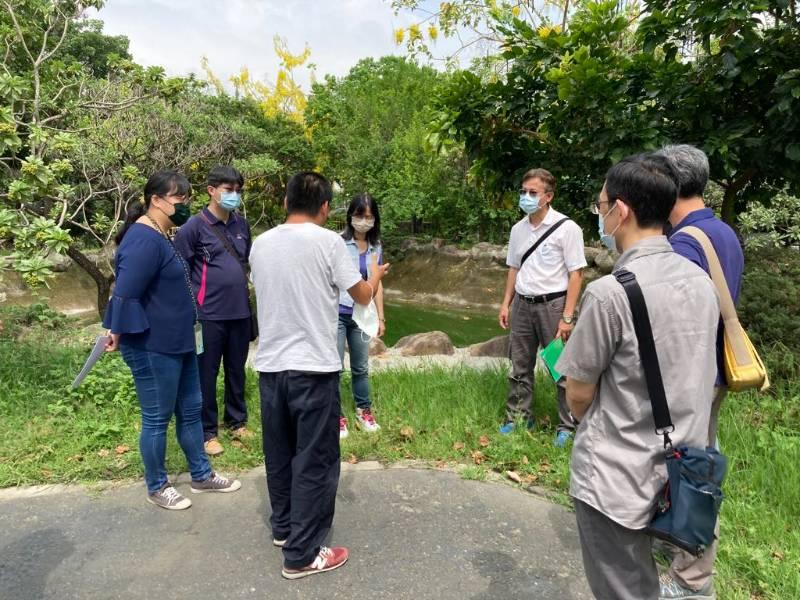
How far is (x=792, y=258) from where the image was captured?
7465 millimetres

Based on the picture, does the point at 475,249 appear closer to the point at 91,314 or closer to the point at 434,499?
the point at 91,314

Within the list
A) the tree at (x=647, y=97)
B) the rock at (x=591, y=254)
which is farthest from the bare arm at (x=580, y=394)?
the rock at (x=591, y=254)

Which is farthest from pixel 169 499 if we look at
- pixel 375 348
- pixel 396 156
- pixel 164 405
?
pixel 396 156

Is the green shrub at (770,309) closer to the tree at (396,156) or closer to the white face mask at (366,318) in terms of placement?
the white face mask at (366,318)

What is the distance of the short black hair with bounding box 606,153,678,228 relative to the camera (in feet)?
5.59

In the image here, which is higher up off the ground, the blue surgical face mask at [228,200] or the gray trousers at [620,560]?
the blue surgical face mask at [228,200]

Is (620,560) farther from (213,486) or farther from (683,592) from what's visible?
(213,486)

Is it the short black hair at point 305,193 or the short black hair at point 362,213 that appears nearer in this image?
the short black hair at point 305,193

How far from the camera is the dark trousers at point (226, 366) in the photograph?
→ 3.88 m

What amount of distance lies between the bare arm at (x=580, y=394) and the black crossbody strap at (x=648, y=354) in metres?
0.17

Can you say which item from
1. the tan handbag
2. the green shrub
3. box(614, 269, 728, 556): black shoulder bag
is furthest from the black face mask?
the green shrub

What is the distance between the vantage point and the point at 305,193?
2.59 meters

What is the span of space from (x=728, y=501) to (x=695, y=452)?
6.08 ft

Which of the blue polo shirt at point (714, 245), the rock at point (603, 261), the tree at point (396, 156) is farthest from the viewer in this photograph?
the tree at point (396, 156)
